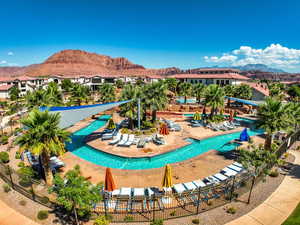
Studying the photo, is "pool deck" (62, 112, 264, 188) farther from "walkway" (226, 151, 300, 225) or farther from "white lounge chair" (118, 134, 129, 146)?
"walkway" (226, 151, 300, 225)

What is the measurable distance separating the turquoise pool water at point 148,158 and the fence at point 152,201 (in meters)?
6.20

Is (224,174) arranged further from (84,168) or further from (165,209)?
(84,168)

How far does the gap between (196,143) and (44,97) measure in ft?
68.9

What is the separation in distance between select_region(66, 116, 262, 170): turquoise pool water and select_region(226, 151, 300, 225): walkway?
861 centimetres

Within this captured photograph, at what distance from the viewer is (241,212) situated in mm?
10781

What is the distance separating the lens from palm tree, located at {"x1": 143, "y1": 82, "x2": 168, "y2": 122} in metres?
25.8

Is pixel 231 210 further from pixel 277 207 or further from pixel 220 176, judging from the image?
pixel 220 176

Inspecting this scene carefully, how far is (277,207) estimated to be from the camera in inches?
440

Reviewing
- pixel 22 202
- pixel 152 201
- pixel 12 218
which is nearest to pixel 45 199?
pixel 22 202

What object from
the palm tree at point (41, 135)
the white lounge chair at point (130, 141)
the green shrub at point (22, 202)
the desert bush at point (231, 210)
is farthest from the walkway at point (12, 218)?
the white lounge chair at point (130, 141)

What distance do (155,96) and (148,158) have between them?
1054cm

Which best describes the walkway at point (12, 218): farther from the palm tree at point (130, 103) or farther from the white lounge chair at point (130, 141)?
the palm tree at point (130, 103)

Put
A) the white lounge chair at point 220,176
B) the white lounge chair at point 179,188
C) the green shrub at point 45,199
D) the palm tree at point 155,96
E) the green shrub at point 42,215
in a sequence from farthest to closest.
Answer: the palm tree at point 155,96, the white lounge chair at point 220,176, the white lounge chair at point 179,188, the green shrub at point 45,199, the green shrub at point 42,215

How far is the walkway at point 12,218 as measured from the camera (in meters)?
9.93
